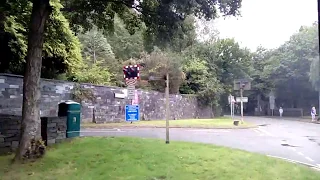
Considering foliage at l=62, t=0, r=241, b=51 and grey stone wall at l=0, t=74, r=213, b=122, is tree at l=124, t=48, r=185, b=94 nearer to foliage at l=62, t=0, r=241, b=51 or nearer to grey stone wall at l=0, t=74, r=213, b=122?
grey stone wall at l=0, t=74, r=213, b=122

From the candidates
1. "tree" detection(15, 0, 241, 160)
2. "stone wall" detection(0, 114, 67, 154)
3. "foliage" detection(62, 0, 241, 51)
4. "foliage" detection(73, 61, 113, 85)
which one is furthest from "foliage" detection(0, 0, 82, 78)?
"foliage" detection(73, 61, 113, 85)

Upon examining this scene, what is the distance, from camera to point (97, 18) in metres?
12.2

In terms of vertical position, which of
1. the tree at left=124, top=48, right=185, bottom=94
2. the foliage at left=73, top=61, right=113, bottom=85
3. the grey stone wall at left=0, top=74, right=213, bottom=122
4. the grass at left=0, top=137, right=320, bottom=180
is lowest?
the grass at left=0, top=137, right=320, bottom=180

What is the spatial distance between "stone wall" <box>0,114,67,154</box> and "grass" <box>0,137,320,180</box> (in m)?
0.34

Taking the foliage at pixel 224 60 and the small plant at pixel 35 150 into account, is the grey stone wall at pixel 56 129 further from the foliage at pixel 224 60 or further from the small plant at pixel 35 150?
the foliage at pixel 224 60

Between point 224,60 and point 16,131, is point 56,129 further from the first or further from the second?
point 224,60

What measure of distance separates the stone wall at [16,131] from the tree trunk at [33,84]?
813 mm

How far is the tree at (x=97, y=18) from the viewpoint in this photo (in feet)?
27.1

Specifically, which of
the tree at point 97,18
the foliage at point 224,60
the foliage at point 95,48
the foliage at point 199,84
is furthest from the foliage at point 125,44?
the tree at point 97,18

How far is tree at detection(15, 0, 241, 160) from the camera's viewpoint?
27.1 feet

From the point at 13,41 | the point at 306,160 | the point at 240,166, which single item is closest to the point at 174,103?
the point at 13,41

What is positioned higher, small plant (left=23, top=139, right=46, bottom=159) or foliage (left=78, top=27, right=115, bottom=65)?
foliage (left=78, top=27, right=115, bottom=65)

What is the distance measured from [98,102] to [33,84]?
14409mm

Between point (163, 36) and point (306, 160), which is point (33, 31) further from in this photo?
point (306, 160)
